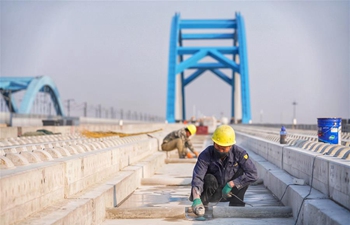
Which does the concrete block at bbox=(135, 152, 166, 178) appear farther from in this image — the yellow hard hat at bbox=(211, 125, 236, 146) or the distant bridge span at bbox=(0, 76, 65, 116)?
the distant bridge span at bbox=(0, 76, 65, 116)

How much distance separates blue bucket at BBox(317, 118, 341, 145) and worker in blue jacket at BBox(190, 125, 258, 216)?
10.1 ft

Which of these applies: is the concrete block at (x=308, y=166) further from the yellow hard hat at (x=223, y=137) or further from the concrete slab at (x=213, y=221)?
the yellow hard hat at (x=223, y=137)

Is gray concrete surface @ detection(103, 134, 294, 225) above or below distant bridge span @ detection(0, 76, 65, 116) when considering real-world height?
below

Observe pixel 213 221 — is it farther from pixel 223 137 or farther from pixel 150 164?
pixel 150 164

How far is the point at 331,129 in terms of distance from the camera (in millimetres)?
9781

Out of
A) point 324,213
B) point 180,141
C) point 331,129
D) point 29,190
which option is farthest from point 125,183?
point 180,141

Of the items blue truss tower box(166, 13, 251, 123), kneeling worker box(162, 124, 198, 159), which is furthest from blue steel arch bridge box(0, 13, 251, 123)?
kneeling worker box(162, 124, 198, 159)

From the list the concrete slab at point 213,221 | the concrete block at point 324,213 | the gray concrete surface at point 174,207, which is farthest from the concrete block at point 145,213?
the concrete block at point 324,213

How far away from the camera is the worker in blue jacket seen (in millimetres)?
6887

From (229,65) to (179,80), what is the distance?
12135mm

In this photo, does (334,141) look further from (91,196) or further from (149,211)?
(91,196)

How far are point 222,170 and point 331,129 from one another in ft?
11.0

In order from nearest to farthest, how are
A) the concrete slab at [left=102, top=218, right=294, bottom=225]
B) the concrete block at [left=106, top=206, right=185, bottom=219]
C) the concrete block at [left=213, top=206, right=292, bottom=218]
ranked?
the concrete slab at [left=102, top=218, right=294, bottom=225]
the concrete block at [left=213, top=206, right=292, bottom=218]
the concrete block at [left=106, top=206, right=185, bottom=219]

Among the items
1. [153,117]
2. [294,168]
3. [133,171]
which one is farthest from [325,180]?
[153,117]
